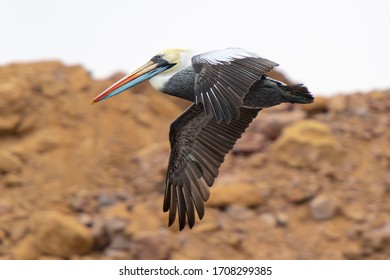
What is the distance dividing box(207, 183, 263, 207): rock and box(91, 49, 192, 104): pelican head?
5.43 metres

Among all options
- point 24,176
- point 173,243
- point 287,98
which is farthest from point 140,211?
point 287,98

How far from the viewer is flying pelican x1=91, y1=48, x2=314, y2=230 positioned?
33.2 ft

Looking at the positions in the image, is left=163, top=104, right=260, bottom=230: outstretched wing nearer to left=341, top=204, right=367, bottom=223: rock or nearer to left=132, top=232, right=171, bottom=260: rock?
left=132, top=232, right=171, bottom=260: rock

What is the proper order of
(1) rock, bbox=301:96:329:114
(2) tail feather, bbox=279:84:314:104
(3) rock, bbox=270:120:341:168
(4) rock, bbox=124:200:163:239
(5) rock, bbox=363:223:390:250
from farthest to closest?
(1) rock, bbox=301:96:329:114 < (3) rock, bbox=270:120:341:168 < (5) rock, bbox=363:223:390:250 < (4) rock, bbox=124:200:163:239 < (2) tail feather, bbox=279:84:314:104

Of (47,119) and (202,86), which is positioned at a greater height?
(202,86)

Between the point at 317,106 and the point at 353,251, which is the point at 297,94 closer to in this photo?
the point at 353,251

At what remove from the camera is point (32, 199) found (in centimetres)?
1678

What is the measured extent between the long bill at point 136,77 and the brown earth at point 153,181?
14.3 feet

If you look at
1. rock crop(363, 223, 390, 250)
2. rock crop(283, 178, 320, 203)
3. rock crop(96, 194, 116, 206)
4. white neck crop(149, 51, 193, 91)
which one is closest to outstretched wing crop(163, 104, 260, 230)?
white neck crop(149, 51, 193, 91)

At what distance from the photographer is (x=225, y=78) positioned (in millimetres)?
10164

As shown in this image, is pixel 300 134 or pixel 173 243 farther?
pixel 300 134

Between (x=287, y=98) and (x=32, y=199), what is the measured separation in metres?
6.79

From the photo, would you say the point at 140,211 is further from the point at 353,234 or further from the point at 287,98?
the point at 287,98

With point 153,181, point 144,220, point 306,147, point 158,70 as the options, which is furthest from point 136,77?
point 306,147
